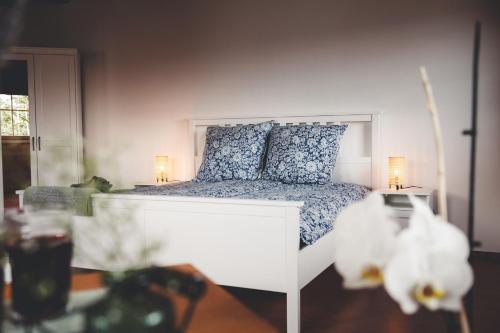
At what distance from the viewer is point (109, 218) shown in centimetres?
70

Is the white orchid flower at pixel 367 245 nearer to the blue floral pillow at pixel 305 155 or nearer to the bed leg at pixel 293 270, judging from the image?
the bed leg at pixel 293 270

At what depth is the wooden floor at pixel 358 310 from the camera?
2.38 meters

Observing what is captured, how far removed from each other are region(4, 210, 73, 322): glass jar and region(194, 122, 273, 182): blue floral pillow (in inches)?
115

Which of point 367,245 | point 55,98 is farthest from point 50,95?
point 367,245

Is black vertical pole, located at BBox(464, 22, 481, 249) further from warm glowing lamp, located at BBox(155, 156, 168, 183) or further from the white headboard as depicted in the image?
warm glowing lamp, located at BBox(155, 156, 168, 183)

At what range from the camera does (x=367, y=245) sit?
506 millimetres

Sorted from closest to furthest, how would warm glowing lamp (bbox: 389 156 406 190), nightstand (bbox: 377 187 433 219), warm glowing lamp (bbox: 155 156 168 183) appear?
nightstand (bbox: 377 187 433 219) → warm glowing lamp (bbox: 389 156 406 190) → warm glowing lamp (bbox: 155 156 168 183)

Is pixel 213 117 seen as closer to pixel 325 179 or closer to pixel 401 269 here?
pixel 325 179

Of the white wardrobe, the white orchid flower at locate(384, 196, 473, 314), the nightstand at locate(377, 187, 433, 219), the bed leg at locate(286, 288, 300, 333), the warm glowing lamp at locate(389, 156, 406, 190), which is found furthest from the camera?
the white wardrobe

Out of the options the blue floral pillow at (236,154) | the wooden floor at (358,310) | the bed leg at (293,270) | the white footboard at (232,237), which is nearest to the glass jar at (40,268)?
the white footboard at (232,237)

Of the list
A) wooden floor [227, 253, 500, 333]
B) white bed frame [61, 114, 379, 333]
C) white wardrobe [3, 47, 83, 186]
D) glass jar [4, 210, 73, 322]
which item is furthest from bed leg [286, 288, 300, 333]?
Result: white wardrobe [3, 47, 83, 186]

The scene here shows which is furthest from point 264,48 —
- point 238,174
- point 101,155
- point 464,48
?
point 101,155

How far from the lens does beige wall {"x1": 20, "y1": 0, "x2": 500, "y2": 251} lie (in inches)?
148

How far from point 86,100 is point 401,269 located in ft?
16.9
